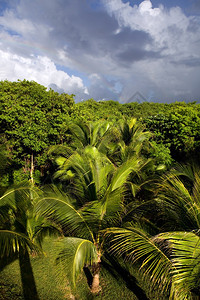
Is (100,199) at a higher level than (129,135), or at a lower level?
lower

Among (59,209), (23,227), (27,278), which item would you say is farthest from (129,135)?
(27,278)

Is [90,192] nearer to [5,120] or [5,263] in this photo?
[5,263]

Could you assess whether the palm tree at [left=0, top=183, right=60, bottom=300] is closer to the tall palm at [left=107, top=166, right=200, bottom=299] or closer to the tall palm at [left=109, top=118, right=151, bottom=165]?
the tall palm at [left=107, top=166, right=200, bottom=299]

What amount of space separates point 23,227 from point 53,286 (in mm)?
1885

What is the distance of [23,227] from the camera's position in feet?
19.9

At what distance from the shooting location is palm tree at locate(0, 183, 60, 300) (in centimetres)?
368

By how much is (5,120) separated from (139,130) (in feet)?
25.7

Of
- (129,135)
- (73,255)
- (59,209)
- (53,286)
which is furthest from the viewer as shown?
(129,135)

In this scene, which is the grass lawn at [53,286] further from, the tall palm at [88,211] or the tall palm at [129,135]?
the tall palm at [129,135]

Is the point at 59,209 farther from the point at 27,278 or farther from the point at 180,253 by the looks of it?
the point at 27,278

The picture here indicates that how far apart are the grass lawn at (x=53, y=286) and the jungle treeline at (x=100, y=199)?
198 mm

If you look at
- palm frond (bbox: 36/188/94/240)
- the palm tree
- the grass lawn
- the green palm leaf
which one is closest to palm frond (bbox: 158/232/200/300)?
the green palm leaf

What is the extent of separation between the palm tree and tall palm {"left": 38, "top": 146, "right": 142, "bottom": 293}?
0.60m

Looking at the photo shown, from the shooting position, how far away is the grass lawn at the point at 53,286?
16.9ft
